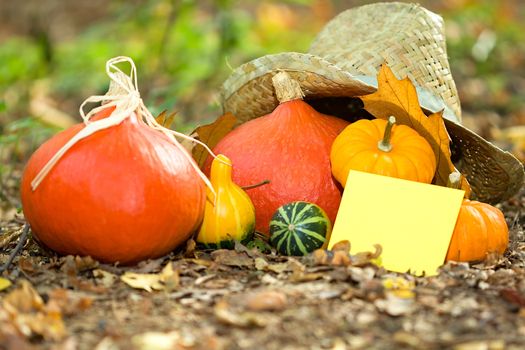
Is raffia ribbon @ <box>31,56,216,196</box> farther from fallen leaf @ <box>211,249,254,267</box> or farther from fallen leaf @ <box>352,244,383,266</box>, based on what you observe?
fallen leaf @ <box>352,244,383,266</box>

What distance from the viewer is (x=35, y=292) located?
1.92 metres

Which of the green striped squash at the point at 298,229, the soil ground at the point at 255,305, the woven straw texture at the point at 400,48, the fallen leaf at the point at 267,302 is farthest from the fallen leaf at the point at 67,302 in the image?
the woven straw texture at the point at 400,48

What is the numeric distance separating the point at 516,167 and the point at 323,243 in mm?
812

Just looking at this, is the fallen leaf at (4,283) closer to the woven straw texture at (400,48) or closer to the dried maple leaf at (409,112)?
the dried maple leaf at (409,112)

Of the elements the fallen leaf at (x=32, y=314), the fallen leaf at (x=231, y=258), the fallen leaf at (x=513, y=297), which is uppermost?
the fallen leaf at (x=513, y=297)

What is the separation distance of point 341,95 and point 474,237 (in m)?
0.70

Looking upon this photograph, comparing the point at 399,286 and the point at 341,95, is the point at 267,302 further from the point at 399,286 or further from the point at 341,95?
the point at 341,95

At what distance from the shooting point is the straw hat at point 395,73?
2600mm

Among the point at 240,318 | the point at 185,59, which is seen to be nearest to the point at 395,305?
the point at 240,318

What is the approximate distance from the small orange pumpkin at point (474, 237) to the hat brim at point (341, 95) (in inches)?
13.8

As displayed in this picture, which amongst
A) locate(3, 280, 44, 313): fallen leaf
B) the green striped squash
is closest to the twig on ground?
locate(3, 280, 44, 313): fallen leaf

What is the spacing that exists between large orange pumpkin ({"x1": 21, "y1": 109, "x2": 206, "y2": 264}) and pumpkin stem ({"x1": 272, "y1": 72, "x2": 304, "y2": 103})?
1.85 feet

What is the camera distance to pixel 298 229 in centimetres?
233

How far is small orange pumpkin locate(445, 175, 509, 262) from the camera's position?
7.64 ft
